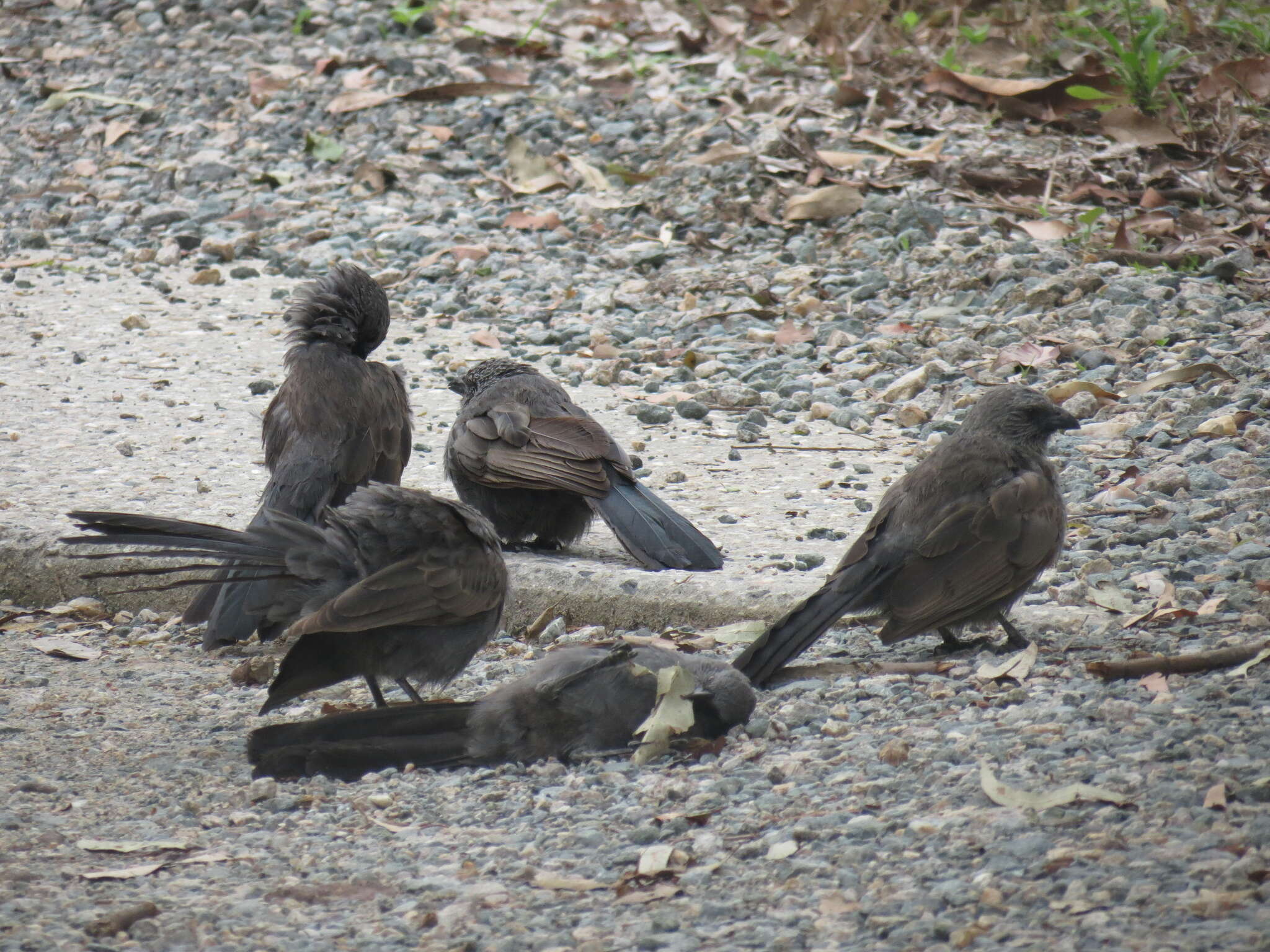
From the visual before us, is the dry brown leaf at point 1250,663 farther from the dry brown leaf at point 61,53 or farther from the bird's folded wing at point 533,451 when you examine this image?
the dry brown leaf at point 61,53

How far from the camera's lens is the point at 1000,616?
14.9ft

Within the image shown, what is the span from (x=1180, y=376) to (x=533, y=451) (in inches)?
120

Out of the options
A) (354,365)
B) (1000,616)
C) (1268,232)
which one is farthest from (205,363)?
(1268,232)

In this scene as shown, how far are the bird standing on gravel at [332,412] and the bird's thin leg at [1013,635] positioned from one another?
8.17 feet

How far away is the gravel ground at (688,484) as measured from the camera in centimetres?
307

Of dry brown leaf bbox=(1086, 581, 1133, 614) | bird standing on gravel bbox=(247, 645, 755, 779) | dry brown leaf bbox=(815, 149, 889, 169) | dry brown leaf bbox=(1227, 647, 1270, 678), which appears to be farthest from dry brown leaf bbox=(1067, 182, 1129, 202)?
bird standing on gravel bbox=(247, 645, 755, 779)

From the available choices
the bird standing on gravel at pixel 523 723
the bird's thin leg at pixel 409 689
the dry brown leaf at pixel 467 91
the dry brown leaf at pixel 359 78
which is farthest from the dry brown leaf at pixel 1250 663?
the dry brown leaf at pixel 359 78

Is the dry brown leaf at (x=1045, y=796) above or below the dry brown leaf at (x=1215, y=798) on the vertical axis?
below

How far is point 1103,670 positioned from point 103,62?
433 inches

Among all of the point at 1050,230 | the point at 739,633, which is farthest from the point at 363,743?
the point at 1050,230

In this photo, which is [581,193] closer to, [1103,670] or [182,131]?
[182,131]

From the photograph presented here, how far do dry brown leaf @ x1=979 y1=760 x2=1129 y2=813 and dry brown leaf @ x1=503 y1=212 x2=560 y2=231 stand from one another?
21.7 ft

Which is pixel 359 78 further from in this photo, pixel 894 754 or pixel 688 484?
pixel 894 754

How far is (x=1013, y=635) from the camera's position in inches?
179
